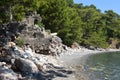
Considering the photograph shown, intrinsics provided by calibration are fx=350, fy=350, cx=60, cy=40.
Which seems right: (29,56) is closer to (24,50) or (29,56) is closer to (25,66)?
(24,50)

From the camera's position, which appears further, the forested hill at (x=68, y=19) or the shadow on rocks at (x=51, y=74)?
the forested hill at (x=68, y=19)

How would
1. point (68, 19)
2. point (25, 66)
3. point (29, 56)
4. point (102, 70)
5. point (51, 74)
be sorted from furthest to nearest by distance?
point (68, 19) < point (102, 70) < point (29, 56) < point (51, 74) < point (25, 66)

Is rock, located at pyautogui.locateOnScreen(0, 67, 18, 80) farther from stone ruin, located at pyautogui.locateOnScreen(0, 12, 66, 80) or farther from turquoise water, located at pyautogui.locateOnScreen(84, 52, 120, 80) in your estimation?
turquoise water, located at pyautogui.locateOnScreen(84, 52, 120, 80)

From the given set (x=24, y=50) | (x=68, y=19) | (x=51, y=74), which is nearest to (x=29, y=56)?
(x=24, y=50)

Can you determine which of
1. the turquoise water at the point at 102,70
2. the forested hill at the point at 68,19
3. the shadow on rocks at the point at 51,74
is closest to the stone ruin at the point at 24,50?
the shadow on rocks at the point at 51,74

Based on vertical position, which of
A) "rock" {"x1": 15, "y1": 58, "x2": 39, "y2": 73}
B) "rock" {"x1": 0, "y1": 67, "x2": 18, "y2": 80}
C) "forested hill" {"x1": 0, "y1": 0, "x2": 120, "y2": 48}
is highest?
"forested hill" {"x1": 0, "y1": 0, "x2": 120, "y2": 48}

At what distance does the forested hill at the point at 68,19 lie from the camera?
60.7 metres

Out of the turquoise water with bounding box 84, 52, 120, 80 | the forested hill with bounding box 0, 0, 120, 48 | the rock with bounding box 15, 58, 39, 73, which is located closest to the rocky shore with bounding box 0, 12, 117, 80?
the rock with bounding box 15, 58, 39, 73

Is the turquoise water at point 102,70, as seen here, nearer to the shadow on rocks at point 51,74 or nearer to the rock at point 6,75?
the shadow on rocks at point 51,74

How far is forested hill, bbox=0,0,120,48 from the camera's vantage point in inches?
2391

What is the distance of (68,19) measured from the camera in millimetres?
87500

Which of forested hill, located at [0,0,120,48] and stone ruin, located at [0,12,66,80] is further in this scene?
forested hill, located at [0,0,120,48]

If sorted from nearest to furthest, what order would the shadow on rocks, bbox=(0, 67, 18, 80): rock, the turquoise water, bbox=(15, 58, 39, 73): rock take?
bbox=(0, 67, 18, 80): rock < the shadow on rocks < bbox=(15, 58, 39, 73): rock < the turquoise water

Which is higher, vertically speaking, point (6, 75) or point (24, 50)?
point (24, 50)
